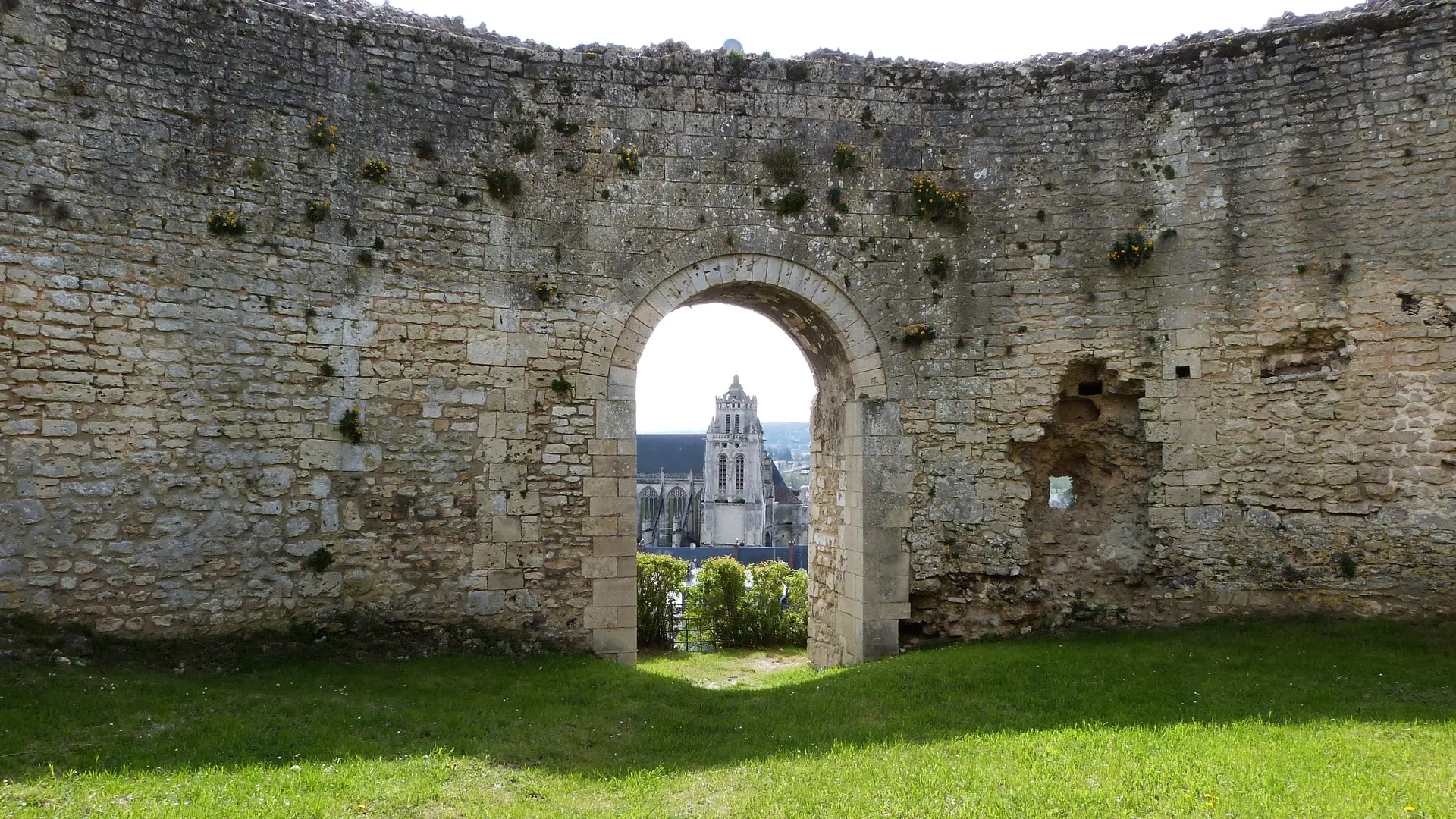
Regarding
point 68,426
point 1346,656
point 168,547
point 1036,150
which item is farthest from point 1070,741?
point 68,426

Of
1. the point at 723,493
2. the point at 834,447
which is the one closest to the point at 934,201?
the point at 834,447

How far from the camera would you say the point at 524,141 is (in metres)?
9.59

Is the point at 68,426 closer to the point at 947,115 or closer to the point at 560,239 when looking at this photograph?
the point at 560,239

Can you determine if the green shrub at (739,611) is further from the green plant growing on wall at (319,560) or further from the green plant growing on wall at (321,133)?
the green plant growing on wall at (321,133)

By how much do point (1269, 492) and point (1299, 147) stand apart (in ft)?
12.3

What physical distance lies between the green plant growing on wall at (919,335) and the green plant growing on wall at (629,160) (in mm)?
3581

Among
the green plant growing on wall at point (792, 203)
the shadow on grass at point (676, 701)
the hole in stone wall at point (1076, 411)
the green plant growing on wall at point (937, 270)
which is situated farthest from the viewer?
the hole in stone wall at point (1076, 411)

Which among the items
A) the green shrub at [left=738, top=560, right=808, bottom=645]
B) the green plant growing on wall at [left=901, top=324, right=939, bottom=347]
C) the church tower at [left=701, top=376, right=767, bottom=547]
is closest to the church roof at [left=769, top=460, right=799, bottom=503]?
the church tower at [left=701, top=376, right=767, bottom=547]

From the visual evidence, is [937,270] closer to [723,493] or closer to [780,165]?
[780,165]

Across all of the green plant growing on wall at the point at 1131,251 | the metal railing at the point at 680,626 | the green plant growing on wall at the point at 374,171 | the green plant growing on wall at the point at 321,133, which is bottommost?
the metal railing at the point at 680,626

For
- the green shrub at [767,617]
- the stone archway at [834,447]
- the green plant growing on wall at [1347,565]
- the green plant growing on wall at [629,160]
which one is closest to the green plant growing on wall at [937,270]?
the stone archway at [834,447]

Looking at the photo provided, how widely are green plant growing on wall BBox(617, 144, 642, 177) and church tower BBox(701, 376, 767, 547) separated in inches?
2265

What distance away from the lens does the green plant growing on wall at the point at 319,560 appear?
8.65m

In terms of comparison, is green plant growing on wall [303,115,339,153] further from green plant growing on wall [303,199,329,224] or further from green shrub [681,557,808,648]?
green shrub [681,557,808,648]
